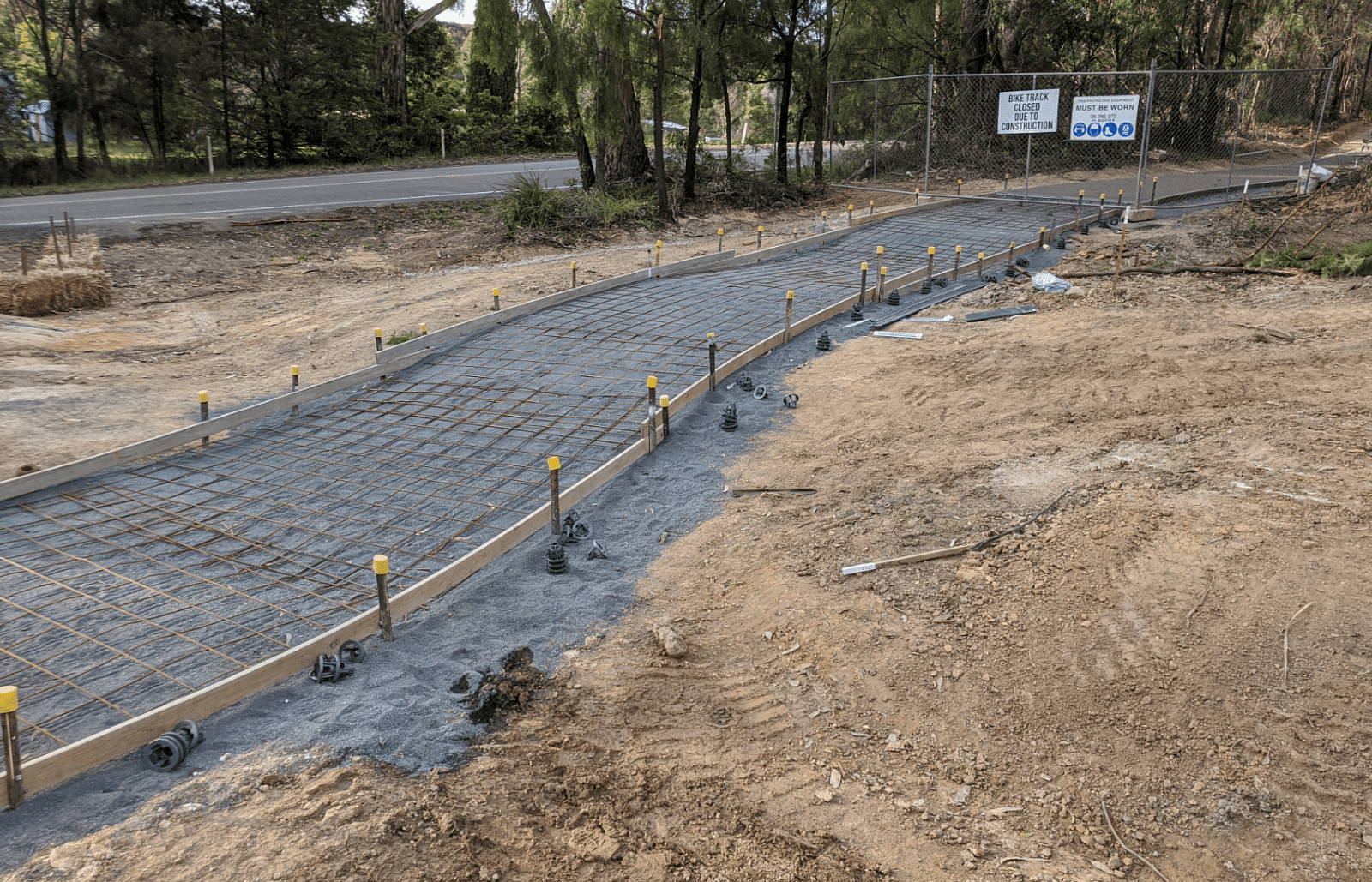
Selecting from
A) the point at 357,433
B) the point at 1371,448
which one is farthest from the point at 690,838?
the point at 1371,448

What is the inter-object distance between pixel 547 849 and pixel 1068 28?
22.2 m

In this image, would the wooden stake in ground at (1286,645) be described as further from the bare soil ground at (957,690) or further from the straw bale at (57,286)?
the straw bale at (57,286)

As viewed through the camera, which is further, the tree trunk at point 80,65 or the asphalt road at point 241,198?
the tree trunk at point 80,65

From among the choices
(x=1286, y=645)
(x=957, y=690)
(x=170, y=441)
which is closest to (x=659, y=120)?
(x=170, y=441)

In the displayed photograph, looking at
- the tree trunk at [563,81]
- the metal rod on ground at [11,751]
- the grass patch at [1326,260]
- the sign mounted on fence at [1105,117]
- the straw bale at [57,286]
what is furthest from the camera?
the tree trunk at [563,81]

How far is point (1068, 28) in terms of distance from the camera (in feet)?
66.5

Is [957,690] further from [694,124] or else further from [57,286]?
[694,124]

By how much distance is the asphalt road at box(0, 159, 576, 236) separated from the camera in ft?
45.6

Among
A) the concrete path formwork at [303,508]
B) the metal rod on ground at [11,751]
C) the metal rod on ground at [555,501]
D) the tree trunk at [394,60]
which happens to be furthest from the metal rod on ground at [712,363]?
the tree trunk at [394,60]

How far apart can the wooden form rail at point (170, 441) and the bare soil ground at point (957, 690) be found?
1377 millimetres

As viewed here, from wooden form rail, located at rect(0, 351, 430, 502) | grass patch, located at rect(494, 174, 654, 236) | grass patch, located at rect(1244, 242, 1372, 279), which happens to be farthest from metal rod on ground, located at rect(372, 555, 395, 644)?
grass patch, located at rect(1244, 242, 1372, 279)

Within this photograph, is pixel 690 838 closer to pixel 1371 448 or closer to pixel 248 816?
pixel 248 816

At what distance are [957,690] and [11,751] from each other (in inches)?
151

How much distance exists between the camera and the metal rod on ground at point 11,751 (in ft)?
10.5
